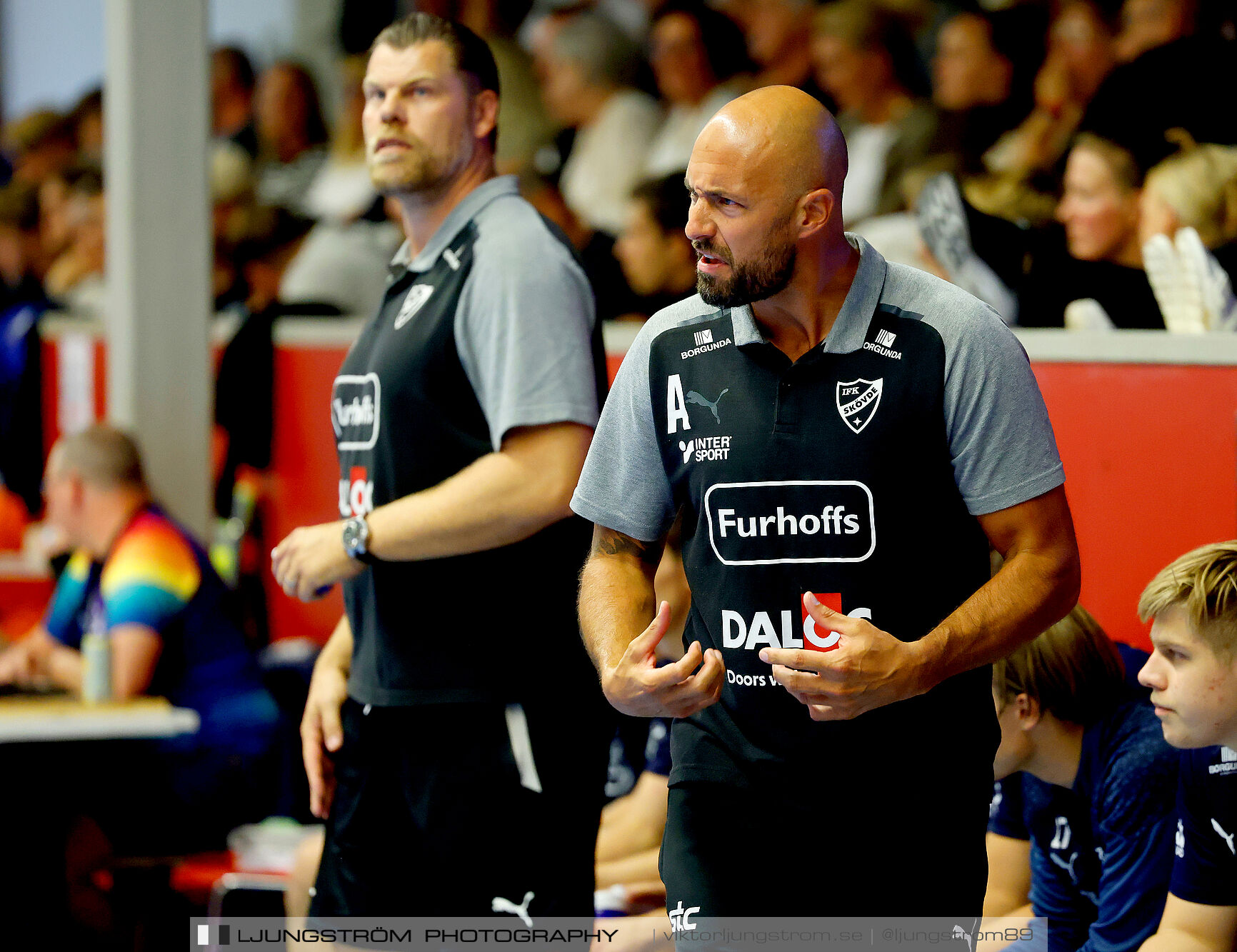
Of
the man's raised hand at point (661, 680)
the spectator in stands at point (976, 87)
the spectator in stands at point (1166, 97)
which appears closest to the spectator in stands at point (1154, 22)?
the spectator in stands at point (1166, 97)

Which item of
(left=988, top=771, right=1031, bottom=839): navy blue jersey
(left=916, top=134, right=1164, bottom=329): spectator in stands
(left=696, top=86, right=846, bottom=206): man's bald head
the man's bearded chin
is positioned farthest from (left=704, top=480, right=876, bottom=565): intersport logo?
(left=916, top=134, right=1164, bottom=329): spectator in stands

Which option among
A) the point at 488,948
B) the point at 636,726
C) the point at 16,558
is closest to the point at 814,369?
the point at 488,948

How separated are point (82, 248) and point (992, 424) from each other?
730 cm

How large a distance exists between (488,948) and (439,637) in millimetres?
524

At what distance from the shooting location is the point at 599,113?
261 inches

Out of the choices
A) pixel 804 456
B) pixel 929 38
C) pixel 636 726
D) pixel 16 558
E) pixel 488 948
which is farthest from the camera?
pixel 16 558

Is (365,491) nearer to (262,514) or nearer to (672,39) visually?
(262,514)

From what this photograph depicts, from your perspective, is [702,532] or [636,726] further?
[636,726]

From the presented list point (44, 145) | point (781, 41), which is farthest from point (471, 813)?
point (44, 145)

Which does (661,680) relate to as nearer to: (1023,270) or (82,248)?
(1023,270)

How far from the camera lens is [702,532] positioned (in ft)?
6.88

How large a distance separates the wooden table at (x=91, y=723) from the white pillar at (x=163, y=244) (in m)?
1.65

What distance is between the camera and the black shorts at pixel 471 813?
266cm

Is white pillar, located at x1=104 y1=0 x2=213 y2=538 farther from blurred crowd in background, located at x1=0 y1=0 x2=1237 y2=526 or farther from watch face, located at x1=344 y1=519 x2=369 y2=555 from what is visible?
watch face, located at x1=344 y1=519 x2=369 y2=555
